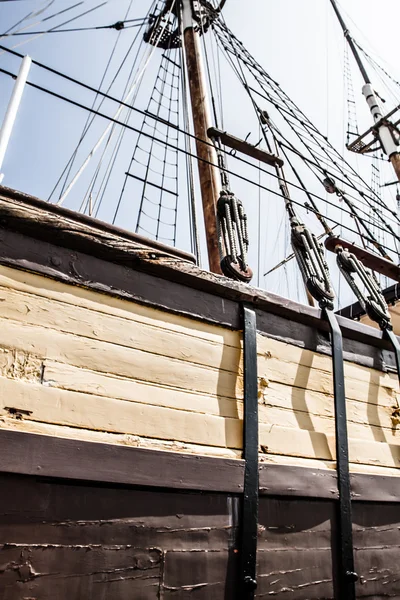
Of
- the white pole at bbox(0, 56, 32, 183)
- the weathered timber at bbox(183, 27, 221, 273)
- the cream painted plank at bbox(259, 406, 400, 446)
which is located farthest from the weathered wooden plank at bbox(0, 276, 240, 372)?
the weathered timber at bbox(183, 27, 221, 273)

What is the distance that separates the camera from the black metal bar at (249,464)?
182 centimetres

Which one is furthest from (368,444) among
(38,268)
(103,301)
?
(38,268)

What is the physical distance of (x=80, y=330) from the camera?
1918 millimetres

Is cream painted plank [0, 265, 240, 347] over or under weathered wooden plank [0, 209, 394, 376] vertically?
under

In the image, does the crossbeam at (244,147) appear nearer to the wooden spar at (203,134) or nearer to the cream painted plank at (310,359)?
the wooden spar at (203,134)

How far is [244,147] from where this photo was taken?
6641 mm

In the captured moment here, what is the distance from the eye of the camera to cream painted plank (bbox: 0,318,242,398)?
5.81 feet

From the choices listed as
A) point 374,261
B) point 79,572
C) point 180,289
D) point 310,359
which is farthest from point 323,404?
point 374,261

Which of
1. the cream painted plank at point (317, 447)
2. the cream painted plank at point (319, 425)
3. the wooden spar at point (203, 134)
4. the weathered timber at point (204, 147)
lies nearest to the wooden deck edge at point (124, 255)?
the cream painted plank at point (319, 425)

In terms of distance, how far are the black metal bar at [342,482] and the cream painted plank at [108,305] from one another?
0.73 m

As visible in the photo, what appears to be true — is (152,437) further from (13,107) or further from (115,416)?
(13,107)

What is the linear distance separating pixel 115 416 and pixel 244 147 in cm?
581

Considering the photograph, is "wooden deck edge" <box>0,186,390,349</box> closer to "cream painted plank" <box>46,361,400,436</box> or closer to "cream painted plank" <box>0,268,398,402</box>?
"cream painted plank" <box>0,268,398,402</box>

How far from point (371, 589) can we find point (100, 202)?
9.02 metres
